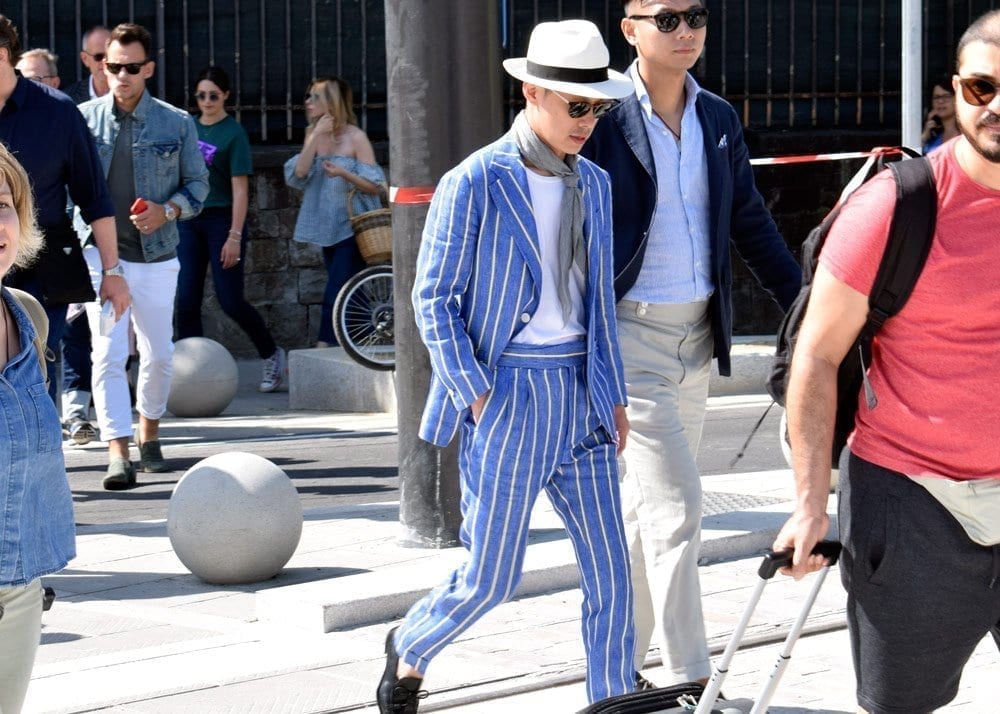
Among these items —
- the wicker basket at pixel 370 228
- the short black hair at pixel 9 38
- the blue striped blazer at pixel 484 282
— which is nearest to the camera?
the blue striped blazer at pixel 484 282

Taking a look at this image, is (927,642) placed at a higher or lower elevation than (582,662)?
higher

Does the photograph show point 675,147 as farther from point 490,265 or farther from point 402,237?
point 402,237

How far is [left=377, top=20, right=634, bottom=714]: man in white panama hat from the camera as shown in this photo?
445 cm

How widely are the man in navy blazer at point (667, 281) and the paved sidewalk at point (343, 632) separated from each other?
46 cm

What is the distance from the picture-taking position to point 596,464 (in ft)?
14.9

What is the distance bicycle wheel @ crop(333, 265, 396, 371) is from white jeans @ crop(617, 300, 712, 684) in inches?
265

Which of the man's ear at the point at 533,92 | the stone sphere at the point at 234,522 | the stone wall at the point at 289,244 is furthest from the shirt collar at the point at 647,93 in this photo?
the stone wall at the point at 289,244

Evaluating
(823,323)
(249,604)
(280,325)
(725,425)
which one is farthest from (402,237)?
(280,325)

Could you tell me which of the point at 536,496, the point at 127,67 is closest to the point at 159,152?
the point at 127,67

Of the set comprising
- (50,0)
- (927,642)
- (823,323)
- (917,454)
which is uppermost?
(50,0)

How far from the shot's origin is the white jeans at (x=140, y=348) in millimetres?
8508

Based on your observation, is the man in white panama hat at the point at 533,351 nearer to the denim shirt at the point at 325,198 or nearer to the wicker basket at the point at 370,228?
the wicker basket at the point at 370,228

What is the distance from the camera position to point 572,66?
450 centimetres

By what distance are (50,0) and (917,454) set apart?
37.6ft
